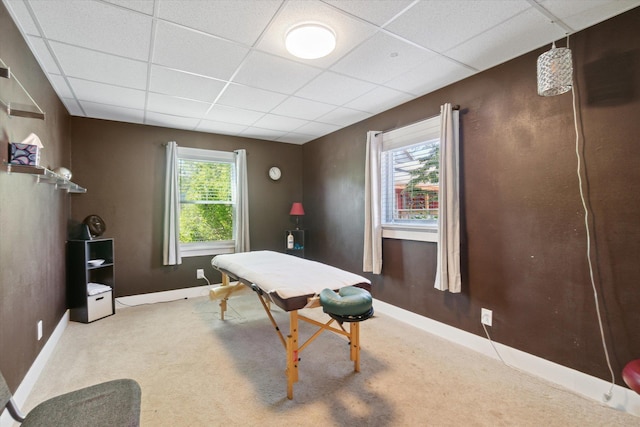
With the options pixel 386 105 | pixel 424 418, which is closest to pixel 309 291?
pixel 424 418

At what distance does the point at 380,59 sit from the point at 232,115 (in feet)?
6.47

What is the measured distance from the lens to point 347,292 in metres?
1.94

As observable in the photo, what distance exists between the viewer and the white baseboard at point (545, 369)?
172 centimetres

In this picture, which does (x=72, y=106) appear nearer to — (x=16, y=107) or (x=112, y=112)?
(x=112, y=112)

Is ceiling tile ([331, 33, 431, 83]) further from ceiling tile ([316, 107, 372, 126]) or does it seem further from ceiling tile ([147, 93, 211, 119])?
ceiling tile ([147, 93, 211, 119])

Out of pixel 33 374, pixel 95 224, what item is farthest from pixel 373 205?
pixel 95 224

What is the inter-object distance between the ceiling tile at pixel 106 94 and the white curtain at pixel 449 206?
9.36 ft

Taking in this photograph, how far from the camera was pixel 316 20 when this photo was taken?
1.76 meters

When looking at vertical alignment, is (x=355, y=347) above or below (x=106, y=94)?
below

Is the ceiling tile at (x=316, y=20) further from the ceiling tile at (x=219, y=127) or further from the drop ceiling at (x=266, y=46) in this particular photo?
the ceiling tile at (x=219, y=127)

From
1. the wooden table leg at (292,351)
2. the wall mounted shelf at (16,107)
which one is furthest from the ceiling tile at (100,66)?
the wooden table leg at (292,351)

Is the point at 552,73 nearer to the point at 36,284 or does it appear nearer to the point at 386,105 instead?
the point at 386,105

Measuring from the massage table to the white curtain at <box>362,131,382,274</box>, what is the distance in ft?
3.12

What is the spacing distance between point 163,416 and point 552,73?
3.01 m
